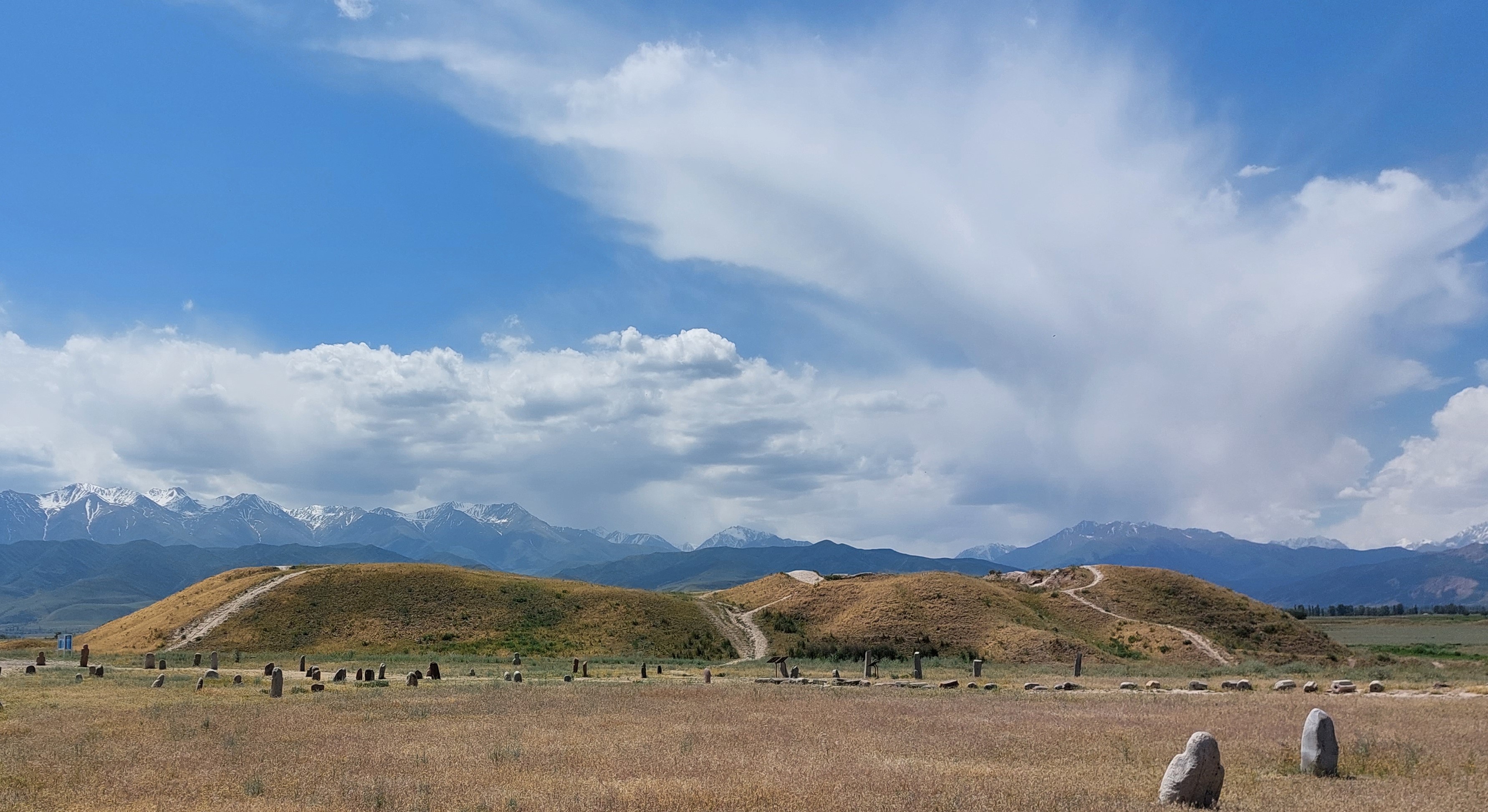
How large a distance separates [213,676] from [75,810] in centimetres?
2837

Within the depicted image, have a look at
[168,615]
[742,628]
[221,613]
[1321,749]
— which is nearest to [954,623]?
[742,628]

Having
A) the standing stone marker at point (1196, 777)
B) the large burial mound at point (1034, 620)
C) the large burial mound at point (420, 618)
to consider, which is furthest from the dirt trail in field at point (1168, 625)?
the standing stone marker at point (1196, 777)

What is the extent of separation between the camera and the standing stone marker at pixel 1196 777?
1444 centimetres

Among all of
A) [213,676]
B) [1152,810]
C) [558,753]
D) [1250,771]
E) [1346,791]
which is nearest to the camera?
[1152,810]

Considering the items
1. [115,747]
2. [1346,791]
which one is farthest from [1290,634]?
[115,747]

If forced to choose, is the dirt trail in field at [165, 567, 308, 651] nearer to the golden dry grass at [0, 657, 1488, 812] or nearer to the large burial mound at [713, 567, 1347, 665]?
the golden dry grass at [0, 657, 1488, 812]

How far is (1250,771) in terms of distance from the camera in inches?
691

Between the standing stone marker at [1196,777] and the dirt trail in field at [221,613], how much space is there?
3016 inches

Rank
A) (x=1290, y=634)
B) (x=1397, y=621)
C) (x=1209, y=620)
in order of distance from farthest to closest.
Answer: (x=1397, y=621) < (x=1209, y=620) < (x=1290, y=634)

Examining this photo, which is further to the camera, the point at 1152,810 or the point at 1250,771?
the point at 1250,771

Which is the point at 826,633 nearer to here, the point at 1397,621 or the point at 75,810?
the point at 75,810

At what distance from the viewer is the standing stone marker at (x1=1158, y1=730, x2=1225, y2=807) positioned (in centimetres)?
1444

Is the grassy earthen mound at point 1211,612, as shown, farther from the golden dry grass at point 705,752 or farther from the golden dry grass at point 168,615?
the golden dry grass at point 168,615

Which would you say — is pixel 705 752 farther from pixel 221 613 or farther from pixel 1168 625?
pixel 221 613
